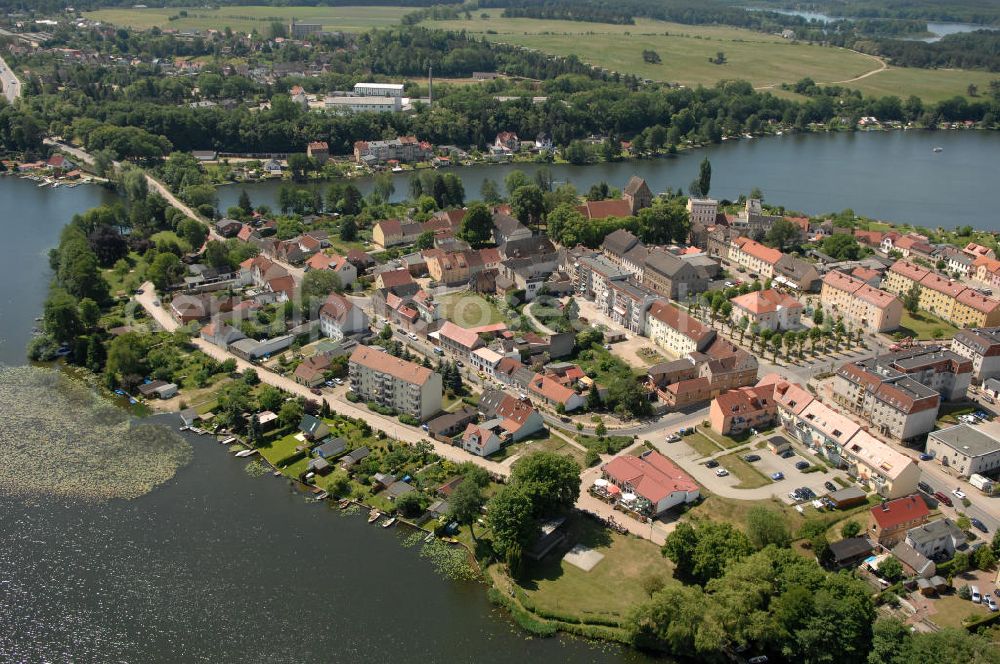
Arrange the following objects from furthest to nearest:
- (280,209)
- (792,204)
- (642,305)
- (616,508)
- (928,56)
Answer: (928,56) → (792,204) → (280,209) → (642,305) → (616,508)

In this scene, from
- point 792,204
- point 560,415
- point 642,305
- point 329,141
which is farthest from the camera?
point 329,141

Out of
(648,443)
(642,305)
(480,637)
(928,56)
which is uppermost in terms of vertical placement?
(928,56)

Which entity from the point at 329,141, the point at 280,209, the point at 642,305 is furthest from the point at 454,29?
the point at 642,305

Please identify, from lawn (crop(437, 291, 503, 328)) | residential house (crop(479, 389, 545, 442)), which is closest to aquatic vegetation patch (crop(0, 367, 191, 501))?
residential house (crop(479, 389, 545, 442))

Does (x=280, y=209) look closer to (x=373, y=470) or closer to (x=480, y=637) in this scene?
(x=373, y=470)

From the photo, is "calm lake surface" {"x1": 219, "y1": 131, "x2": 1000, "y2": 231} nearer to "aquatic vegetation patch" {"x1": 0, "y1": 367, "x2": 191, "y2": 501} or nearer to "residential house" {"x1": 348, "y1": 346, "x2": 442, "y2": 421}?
"aquatic vegetation patch" {"x1": 0, "y1": 367, "x2": 191, "y2": 501}

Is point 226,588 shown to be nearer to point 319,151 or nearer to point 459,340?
point 459,340
